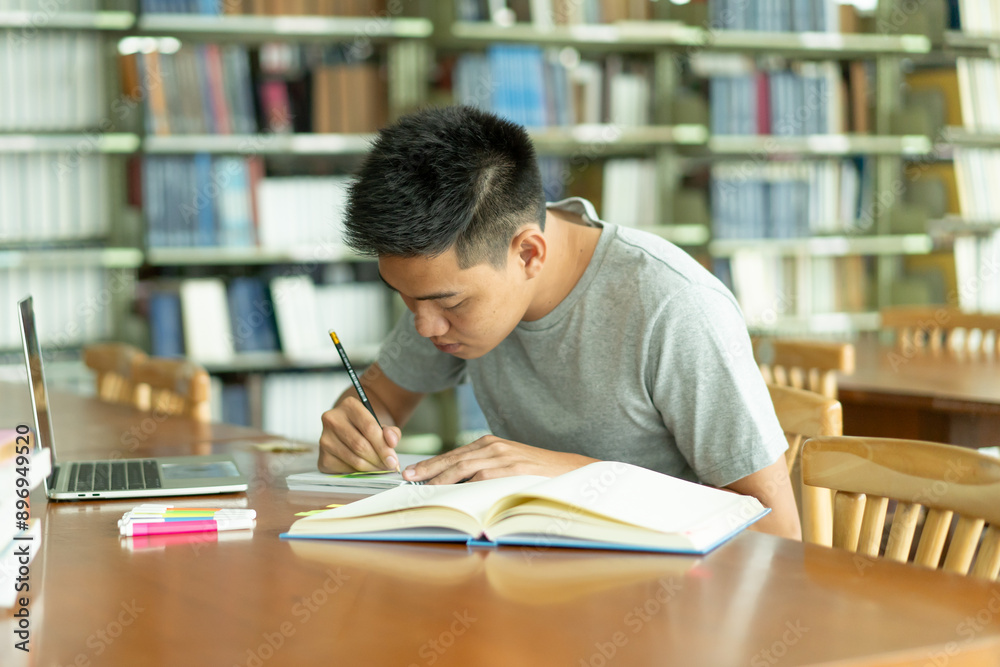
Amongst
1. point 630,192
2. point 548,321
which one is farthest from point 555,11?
point 548,321

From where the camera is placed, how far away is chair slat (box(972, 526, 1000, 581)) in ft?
2.96

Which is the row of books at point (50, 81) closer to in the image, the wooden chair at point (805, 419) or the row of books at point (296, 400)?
the row of books at point (296, 400)

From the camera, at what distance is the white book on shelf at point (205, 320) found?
3.19 m

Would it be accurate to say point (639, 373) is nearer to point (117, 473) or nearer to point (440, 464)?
point (440, 464)

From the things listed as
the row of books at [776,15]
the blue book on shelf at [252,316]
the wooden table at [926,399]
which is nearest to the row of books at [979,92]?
the row of books at [776,15]

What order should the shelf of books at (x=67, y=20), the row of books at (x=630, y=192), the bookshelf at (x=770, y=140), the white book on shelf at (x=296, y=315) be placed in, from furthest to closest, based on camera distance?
1. the row of books at (x=630, y=192)
2. the bookshelf at (x=770, y=140)
3. the white book on shelf at (x=296, y=315)
4. the shelf of books at (x=67, y=20)

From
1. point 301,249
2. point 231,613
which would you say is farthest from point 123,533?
point 301,249

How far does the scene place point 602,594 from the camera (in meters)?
0.77

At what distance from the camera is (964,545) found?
95cm

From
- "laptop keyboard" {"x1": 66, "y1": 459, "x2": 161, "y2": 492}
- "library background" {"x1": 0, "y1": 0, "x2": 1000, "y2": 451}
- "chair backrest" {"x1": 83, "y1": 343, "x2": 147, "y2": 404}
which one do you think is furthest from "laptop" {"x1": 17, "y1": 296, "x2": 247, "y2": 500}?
"library background" {"x1": 0, "y1": 0, "x2": 1000, "y2": 451}

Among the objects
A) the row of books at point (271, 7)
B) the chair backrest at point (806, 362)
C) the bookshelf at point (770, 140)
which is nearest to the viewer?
the chair backrest at point (806, 362)

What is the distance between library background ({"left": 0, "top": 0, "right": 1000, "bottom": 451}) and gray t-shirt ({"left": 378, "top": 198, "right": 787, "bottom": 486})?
169 cm

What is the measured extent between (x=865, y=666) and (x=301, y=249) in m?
2.79

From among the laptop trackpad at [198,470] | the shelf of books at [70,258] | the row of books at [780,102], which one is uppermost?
the row of books at [780,102]
